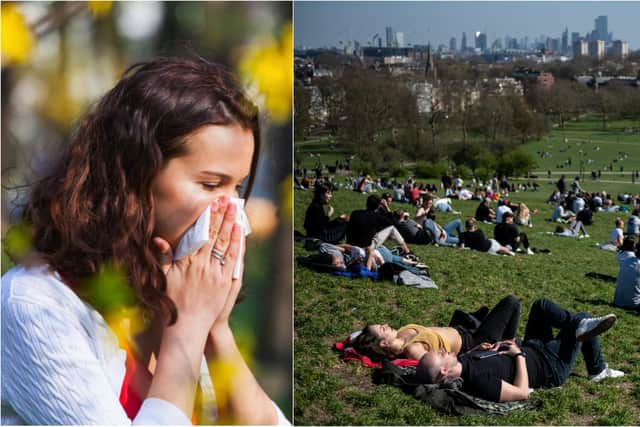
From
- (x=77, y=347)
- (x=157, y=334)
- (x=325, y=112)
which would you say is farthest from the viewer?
(x=325, y=112)

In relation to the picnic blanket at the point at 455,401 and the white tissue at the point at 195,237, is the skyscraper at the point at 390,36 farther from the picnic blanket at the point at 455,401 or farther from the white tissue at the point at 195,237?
the white tissue at the point at 195,237

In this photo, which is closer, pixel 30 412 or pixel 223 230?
pixel 30 412

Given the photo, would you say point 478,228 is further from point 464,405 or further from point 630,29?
point 464,405

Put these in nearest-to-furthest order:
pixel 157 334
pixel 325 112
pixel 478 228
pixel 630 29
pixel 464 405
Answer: pixel 157 334 < pixel 464 405 < pixel 630 29 < pixel 325 112 < pixel 478 228

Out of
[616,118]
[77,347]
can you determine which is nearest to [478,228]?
[616,118]

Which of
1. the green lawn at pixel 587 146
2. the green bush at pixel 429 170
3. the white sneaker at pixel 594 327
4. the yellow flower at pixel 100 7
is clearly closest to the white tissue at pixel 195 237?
the yellow flower at pixel 100 7

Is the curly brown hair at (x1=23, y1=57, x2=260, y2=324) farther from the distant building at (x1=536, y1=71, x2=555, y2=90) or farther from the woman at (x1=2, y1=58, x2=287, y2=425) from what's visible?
the distant building at (x1=536, y1=71, x2=555, y2=90)

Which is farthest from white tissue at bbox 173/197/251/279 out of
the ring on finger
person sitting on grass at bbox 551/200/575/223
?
person sitting on grass at bbox 551/200/575/223
